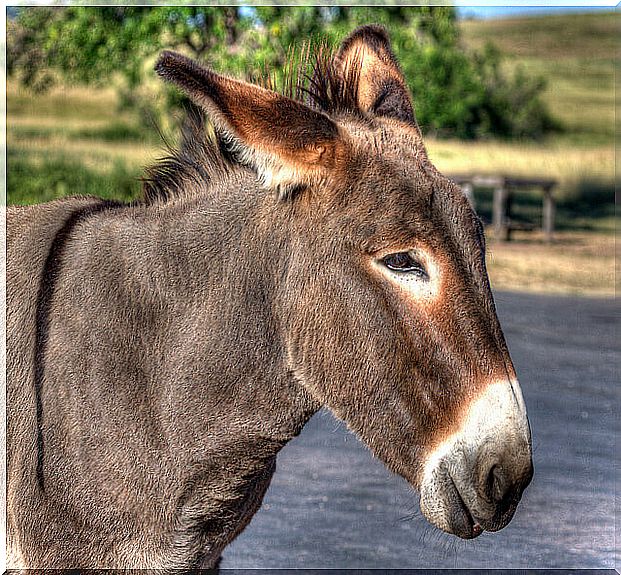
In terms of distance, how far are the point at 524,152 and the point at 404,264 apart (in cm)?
3895

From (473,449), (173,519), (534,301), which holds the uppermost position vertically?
(473,449)

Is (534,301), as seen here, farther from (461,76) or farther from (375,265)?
(461,76)

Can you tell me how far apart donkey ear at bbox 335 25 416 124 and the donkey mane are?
2.1 inches

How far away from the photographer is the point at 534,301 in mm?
15703

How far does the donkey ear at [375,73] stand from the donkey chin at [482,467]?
1.11 meters

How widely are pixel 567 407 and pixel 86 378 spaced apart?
746 centimetres

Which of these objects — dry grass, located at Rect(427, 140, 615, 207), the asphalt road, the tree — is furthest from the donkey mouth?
dry grass, located at Rect(427, 140, 615, 207)

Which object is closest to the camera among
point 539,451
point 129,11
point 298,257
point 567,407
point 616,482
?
point 298,257

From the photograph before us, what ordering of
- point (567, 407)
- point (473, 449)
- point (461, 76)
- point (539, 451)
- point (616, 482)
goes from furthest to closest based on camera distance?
Result: point (461, 76), point (567, 407), point (539, 451), point (616, 482), point (473, 449)

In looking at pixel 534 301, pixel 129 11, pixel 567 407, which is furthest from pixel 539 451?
pixel 129 11

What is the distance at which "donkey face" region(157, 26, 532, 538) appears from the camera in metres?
2.58

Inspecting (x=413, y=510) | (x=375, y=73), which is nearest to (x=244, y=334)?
(x=375, y=73)

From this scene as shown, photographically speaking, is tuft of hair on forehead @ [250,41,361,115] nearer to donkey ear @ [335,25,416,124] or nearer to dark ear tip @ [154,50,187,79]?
donkey ear @ [335,25,416,124]

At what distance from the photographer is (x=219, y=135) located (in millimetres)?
3035
